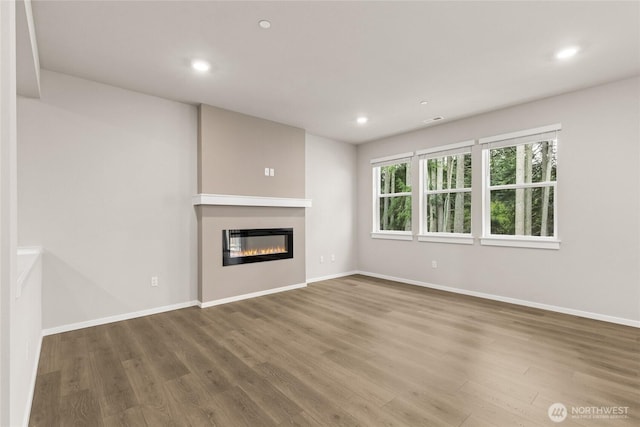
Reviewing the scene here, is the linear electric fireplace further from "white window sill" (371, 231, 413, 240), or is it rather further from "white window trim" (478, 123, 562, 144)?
"white window trim" (478, 123, 562, 144)

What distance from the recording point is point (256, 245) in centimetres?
458

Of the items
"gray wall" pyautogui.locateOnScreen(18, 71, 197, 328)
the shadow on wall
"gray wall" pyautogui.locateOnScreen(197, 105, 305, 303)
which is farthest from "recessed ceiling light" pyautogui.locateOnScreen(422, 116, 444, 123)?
the shadow on wall

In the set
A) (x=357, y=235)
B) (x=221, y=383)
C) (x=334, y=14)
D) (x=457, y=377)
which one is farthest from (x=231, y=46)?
(x=357, y=235)

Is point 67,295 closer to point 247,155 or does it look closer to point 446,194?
point 247,155

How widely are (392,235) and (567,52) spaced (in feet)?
11.6

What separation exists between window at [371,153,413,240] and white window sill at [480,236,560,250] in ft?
4.33

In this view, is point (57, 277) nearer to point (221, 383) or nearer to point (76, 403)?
point (76, 403)

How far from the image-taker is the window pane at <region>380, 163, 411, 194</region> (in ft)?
18.3

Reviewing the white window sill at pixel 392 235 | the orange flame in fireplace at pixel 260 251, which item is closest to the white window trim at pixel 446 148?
the white window sill at pixel 392 235

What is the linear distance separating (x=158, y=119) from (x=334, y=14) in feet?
8.73

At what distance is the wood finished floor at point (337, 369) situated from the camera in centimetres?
184

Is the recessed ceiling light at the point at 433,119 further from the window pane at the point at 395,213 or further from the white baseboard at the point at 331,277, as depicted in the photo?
the white baseboard at the point at 331,277

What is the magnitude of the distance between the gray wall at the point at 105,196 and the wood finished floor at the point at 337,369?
Result: 0.40 metres

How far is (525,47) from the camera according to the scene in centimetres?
270
